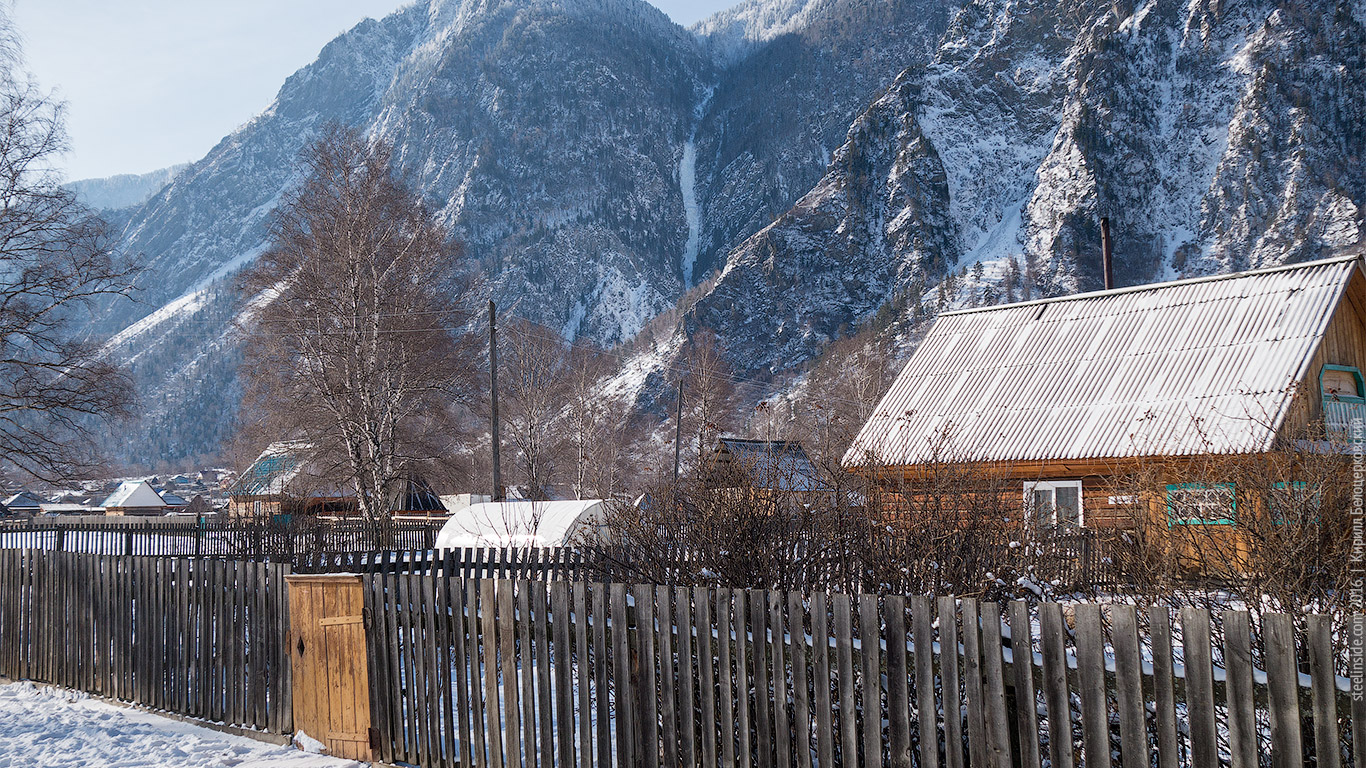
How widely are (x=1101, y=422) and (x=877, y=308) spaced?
107955mm

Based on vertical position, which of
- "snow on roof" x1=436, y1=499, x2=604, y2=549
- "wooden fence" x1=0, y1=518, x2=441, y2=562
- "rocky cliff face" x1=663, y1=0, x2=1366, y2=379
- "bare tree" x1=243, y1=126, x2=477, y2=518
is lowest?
"wooden fence" x1=0, y1=518, x2=441, y2=562

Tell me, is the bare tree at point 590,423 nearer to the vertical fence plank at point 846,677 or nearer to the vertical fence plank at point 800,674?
the vertical fence plank at point 800,674

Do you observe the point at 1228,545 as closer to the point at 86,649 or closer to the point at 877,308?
the point at 86,649

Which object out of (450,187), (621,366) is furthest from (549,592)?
(450,187)

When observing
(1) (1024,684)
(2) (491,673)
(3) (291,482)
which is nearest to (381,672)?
(2) (491,673)

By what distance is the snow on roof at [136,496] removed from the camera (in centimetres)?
6512

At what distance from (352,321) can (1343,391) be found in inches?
892

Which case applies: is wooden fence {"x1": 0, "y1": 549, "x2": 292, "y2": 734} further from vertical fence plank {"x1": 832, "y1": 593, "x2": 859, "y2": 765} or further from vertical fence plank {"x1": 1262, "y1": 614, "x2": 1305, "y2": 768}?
vertical fence plank {"x1": 1262, "y1": 614, "x2": 1305, "y2": 768}

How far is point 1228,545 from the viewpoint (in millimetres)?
4918

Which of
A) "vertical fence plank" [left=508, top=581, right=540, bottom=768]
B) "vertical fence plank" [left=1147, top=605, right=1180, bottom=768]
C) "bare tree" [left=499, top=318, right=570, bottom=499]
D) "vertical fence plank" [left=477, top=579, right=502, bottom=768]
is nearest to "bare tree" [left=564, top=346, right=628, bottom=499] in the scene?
"bare tree" [left=499, top=318, right=570, bottom=499]

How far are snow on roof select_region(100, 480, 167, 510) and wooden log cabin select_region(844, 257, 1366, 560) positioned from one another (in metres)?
62.5

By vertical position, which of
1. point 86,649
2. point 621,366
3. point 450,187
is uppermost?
point 450,187

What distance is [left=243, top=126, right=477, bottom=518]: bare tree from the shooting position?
25.0 meters

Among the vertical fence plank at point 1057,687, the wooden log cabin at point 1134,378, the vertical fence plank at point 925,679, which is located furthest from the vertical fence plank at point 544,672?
the wooden log cabin at point 1134,378
